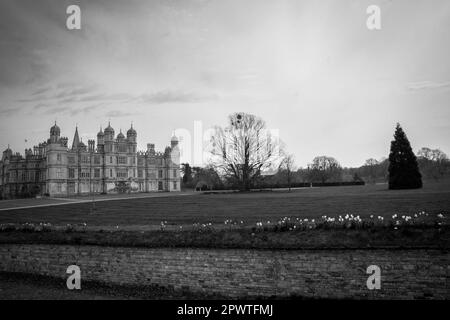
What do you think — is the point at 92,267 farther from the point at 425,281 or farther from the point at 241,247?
the point at 425,281

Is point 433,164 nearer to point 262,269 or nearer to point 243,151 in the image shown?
point 243,151

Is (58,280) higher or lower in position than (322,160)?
lower

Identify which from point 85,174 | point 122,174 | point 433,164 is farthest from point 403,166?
point 85,174

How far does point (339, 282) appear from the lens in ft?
32.4

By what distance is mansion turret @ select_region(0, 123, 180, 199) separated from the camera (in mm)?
63562

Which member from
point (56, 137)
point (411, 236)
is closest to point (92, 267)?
point (411, 236)

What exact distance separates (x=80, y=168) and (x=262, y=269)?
206 feet

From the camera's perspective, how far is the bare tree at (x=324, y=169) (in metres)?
85.9

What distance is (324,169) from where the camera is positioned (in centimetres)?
9269

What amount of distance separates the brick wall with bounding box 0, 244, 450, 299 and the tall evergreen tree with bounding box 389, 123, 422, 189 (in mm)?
30637

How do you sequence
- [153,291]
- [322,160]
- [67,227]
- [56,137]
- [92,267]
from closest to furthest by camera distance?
1. [153,291]
2. [92,267]
3. [67,227]
4. [56,137]
5. [322,160]
